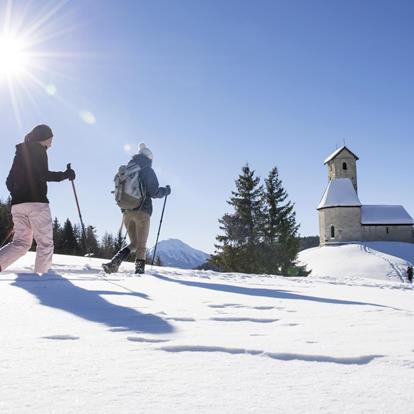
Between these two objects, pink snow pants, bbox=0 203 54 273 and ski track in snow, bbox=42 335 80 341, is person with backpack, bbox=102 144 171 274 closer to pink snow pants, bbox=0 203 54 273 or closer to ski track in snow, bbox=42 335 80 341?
pink snow pants, bbox=0 203 54 273

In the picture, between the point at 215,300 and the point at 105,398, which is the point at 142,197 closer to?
the point at 215,300

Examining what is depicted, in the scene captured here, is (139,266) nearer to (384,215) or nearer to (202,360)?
(202,360)

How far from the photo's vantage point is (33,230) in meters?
5.51

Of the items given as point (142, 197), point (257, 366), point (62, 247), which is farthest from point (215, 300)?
point (62, 247)

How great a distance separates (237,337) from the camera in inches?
79.8

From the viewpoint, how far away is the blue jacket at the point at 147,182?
23.4 feet

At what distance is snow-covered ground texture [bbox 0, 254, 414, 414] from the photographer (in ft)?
3.73

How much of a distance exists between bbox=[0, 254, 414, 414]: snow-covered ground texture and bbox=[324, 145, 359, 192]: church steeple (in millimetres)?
64209

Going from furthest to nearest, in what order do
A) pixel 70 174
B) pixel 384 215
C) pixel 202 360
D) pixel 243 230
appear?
pixel 384 215 → pixel 243 230 → pixel 70 174 → pixel 202 360

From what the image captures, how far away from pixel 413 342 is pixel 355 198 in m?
58.6

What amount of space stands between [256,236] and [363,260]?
15.6m

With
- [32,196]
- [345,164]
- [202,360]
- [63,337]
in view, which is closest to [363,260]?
[345,164]

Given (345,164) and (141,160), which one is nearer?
(141,160)

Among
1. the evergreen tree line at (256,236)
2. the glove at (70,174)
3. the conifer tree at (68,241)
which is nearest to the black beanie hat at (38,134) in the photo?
the glove at (70,174)
